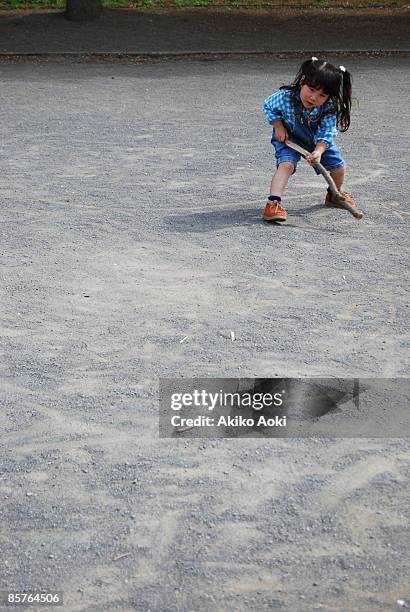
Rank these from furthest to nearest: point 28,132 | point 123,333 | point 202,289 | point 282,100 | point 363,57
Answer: point 363,57 → point 28,132 → point 282,100 → point 202,289 → point 123,333

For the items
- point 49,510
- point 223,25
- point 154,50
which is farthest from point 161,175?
point 223,25

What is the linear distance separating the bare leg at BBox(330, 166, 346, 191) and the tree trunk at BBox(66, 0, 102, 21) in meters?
9.50

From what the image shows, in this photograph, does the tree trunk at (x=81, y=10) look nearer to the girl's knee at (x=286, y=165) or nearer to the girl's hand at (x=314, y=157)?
the girl's knee at (x=286, y=165)

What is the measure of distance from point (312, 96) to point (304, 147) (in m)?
0.50

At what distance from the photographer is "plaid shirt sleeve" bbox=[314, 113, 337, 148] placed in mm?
6574

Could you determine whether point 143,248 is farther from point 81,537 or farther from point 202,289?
point 81,537

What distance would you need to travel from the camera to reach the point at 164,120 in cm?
959

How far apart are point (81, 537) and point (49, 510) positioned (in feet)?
0.69

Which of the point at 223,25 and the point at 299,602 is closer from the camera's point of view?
the point at 299,602

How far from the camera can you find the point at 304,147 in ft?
22.4

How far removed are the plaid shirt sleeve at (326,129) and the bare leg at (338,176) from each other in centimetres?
30

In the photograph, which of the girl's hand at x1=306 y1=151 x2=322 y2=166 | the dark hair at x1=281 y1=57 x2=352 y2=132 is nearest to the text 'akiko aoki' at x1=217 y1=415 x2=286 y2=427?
the girl's hand at x1=306 y1=151 x2=322 y2=166

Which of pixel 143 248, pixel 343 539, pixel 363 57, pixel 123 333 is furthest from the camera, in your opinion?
pixel 363 57

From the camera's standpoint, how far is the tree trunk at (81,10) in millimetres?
15312
